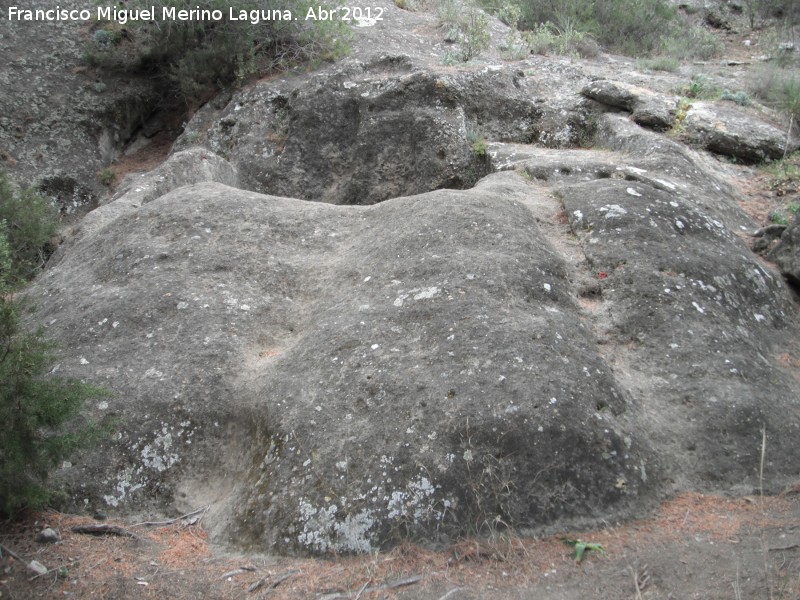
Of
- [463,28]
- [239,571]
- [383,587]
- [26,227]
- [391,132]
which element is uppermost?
[463,28]

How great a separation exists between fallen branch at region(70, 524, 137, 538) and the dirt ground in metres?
0.06

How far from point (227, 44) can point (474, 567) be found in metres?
11.2

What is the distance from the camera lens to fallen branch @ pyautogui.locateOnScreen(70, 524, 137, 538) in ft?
15.2

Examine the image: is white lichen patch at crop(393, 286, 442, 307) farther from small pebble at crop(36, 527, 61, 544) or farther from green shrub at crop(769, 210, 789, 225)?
green shrub at crop(769, 210, 789, 225)

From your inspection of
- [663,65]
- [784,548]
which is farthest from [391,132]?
[784,548]

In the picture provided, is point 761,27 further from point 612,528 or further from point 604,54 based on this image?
point 612,528

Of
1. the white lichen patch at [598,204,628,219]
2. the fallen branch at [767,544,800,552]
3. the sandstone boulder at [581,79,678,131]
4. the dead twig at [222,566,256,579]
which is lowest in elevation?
the dead twig at [222,566,256,579]

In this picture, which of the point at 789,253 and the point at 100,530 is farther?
the point at 789,253

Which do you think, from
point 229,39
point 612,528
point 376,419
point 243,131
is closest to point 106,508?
point 376,419

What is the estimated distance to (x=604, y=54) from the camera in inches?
588

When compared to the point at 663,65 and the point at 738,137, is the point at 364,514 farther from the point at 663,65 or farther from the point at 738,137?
the point at 663,65

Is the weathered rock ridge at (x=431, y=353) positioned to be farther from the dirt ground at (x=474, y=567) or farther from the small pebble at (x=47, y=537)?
the small pebble at (x=47, y=537)

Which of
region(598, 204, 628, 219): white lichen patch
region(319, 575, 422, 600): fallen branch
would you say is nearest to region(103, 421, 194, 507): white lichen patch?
region(319, 575, 422, 600): fallen branch

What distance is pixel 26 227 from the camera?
10.0 meters
